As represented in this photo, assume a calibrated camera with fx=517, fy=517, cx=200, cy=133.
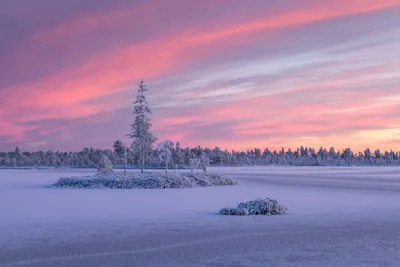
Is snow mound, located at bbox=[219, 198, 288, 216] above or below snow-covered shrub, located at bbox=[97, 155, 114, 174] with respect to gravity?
below

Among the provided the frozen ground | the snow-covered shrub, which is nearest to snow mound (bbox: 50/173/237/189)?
the snow-covered shrub

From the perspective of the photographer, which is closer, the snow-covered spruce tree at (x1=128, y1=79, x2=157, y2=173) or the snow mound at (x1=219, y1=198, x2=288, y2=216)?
the snow mound at (x1=219, y1=198, x2=288, y2=216)

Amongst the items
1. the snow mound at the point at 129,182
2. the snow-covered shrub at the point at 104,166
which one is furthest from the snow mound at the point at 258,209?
the snow-covered shrub at the point at 104,166

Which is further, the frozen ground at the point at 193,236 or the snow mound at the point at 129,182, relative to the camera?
the snow mound at the point at 129,182

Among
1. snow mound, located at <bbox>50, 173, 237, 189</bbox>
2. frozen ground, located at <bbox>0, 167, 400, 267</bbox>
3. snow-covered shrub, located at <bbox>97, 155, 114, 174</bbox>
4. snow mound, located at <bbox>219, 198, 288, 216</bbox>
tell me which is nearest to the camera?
frozen ground, located at <bbox>0, 167, 400, 267</bbox>

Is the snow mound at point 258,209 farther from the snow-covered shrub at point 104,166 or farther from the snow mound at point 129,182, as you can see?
the snow-covered shrub at point 104,166

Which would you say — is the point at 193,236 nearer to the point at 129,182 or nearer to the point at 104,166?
the point at 129,182

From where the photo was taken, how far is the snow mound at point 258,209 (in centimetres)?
1966

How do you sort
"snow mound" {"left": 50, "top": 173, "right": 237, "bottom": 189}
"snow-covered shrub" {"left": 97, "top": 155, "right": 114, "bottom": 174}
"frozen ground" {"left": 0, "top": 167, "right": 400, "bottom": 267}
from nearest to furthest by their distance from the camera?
"frozen ground" {"left": 0, "top": 167, "right": 400, "bottom": 267} → "snow mound" {"left": 50, "top": 173, "right": 237, "bottom": 189} → "snow-covered shrub" {"left": 97, "top": 155, "right": 114, "bottom": 174}

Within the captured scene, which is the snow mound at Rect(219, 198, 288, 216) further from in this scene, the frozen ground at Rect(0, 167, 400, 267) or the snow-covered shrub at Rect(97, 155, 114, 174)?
the snow-covered shrub at Rect(97, 155, 114, 174)

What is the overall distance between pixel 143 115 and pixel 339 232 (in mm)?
46489

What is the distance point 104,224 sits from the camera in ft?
55.7

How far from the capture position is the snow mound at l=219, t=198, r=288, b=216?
19.7 metres

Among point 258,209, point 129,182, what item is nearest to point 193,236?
point 258,209
